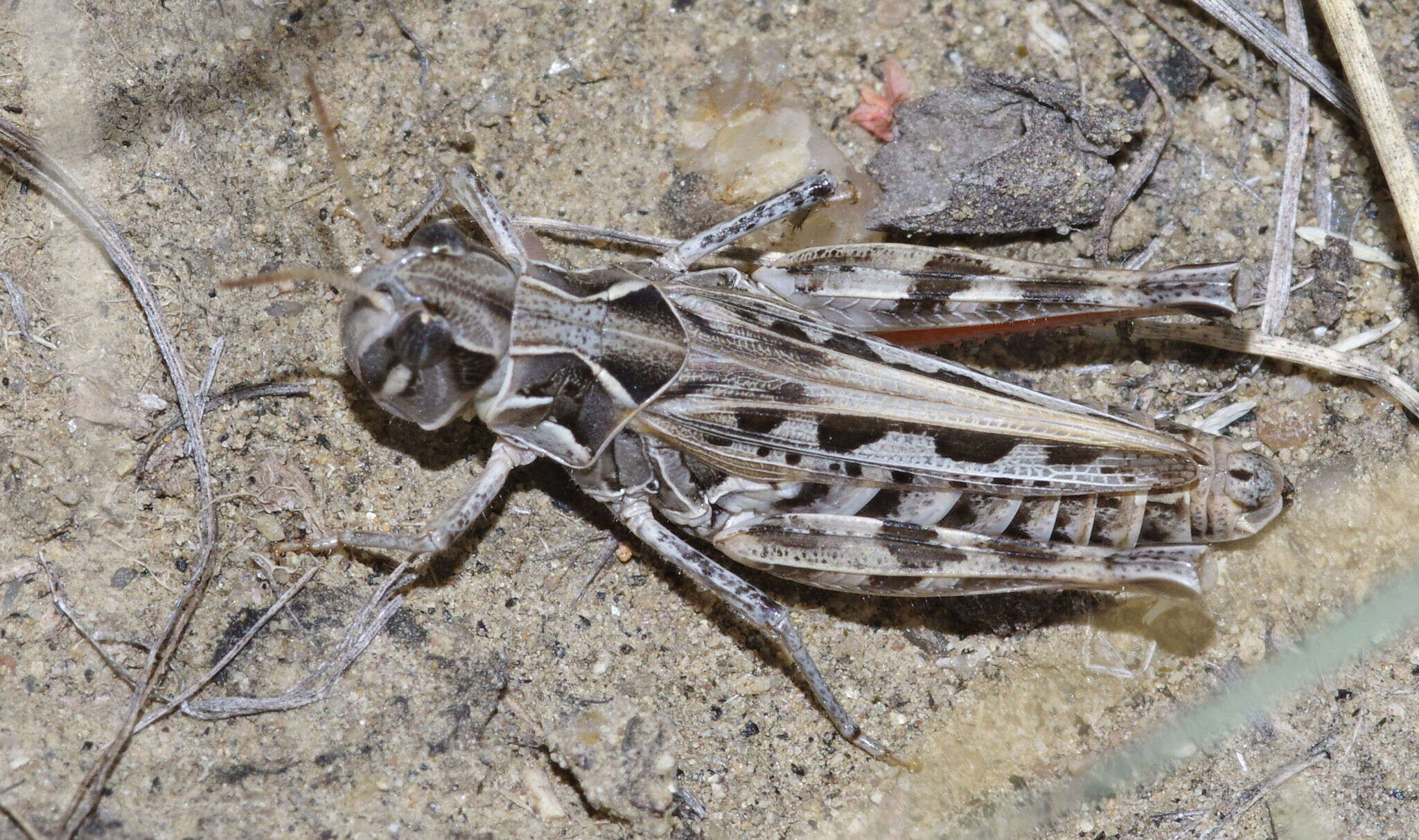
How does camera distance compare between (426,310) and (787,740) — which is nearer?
(426,310)

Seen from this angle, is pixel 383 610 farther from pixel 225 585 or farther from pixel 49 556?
pixel 49 556

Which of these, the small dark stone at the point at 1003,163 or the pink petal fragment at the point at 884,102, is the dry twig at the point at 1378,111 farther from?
the pink petal fragment at the point at 884,102

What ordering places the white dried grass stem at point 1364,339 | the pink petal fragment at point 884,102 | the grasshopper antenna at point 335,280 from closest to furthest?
1. the grasshopper antenna at point 335,280
2. the white dried grass stem at point 1364,339
3. the pink petal fragment at point 884,102

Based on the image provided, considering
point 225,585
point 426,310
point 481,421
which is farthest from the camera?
point 481,421

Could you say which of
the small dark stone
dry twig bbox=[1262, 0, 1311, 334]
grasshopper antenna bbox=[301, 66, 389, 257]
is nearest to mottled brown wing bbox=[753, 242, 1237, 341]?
the small dark stone

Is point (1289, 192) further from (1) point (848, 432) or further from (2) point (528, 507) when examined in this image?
(2) point (528, 507)

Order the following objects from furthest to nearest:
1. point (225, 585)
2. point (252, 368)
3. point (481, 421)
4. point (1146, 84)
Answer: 1. point (1146, 84)
2. point (481, 421)
3. point (252, 368)
4. point (225, 585)

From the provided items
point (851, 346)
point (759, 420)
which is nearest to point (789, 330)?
point (851, 346)

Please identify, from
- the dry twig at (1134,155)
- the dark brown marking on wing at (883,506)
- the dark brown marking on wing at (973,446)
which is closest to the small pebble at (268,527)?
the dark brown marking on wing at (883,506)

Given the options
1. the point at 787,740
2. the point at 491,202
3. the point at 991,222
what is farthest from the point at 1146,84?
the point at 787,740
